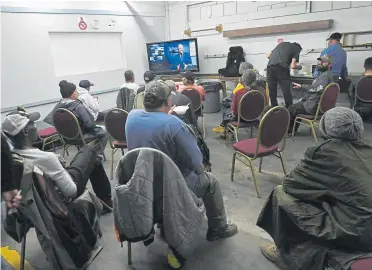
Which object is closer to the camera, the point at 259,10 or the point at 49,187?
the point at 49,187

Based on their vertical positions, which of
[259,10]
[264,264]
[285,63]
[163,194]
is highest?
[259,10]

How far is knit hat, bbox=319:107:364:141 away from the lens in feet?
4.35

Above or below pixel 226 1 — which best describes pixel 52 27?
below

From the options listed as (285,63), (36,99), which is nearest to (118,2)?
(36,99)

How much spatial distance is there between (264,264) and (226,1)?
569 centimetres

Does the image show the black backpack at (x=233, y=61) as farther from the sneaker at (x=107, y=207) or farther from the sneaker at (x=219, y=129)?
the sneaker at (x=107, y=207)

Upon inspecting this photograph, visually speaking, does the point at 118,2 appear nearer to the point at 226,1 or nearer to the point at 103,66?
the point at 103,66

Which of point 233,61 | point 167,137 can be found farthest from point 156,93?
point 233,61

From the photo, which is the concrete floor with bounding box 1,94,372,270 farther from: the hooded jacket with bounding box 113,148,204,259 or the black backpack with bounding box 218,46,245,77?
the black backpack with bounding box 218,46,245,77

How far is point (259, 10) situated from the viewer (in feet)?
18.5

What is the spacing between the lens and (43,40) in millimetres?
4805

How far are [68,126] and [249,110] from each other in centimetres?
207

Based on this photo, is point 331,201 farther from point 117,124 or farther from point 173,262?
point 117,124

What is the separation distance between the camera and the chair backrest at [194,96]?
158 inches
